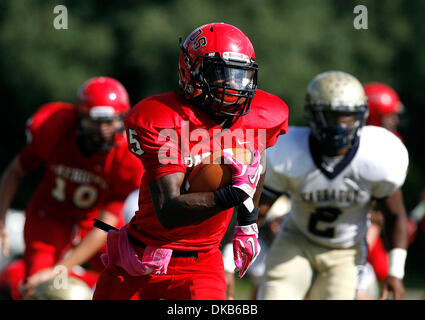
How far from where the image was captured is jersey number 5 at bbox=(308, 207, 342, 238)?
4.13 m

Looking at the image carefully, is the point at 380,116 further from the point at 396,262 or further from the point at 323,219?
the point at 396,262

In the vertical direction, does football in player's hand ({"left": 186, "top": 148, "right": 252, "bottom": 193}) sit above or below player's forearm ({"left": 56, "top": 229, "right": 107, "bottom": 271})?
above

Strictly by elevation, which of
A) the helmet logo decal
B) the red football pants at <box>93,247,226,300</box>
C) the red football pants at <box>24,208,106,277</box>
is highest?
the helmet logo decal

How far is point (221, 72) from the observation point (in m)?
3.04

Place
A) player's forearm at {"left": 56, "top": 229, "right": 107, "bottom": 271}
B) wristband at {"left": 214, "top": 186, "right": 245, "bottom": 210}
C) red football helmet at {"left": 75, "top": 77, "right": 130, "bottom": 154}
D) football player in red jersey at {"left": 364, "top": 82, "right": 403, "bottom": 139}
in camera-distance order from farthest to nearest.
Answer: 1. football player in red jersey at {"left": 364, "top": 82, "right": 403, "bottom": 139}
2. red football helmet at {"left": 75, "top": 77, "right": 130, "bottom": 154}
3. player's forearm at {"left": 56, "top": 229, "right": 107, "bottom": 271}
4. wristband at {"left": 214, "top": 186, "right": 245, "bottom": 210}

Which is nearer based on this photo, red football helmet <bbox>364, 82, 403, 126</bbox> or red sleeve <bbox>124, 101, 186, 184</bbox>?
red sleeve <bbox>124, 101, 186, 184</bbox>

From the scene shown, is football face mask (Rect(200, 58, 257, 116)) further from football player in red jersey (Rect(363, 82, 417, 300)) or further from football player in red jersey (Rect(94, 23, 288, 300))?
football player in red jersey (Rect(363, 82, 417, 300))

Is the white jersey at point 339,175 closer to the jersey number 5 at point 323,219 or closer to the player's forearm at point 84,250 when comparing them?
the jersey number 5 at point 323,219

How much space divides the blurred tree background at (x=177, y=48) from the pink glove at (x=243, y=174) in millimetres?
7833

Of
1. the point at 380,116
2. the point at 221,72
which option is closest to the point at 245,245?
the point at 221,72

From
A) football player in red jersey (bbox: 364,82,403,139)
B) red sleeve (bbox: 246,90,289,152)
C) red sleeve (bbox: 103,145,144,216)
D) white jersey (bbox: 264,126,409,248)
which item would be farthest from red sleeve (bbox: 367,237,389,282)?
red sleeve (bbox: 246,90,289,152)

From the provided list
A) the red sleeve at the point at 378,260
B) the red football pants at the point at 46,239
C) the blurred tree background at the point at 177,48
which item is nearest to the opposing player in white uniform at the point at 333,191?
the red football pants at the point at 46,239

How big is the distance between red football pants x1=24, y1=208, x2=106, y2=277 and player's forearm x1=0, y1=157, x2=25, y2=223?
24cm

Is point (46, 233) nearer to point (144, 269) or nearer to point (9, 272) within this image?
Answer: point (9, 272)
